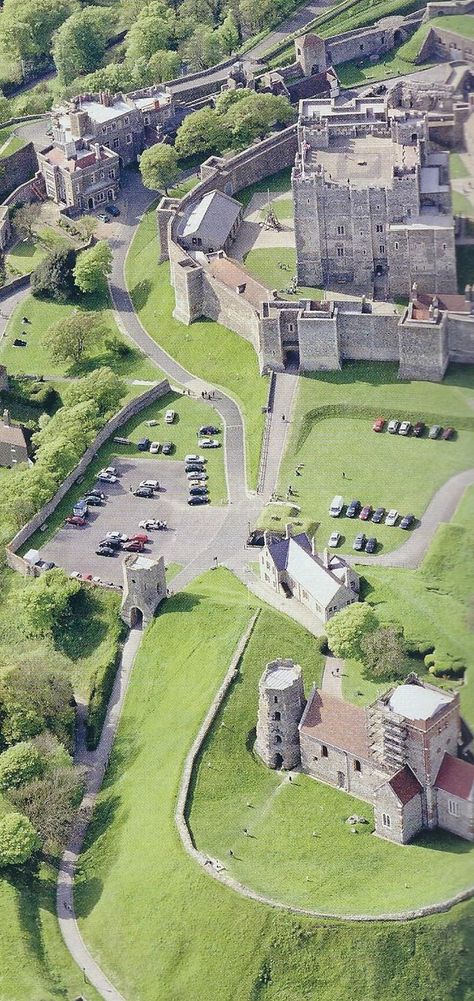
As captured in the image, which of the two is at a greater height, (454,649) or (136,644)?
(454,649)

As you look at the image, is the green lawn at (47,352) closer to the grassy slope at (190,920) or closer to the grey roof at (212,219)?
the grey roof at (212,219)

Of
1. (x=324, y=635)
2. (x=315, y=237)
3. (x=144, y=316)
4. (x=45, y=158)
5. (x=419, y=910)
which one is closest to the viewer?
(x=419, y=910)

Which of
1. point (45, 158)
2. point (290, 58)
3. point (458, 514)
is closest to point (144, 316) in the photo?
point (45, 158)

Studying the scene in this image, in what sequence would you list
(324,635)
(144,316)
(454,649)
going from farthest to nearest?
(144,316)
(324,635)
(454,649)

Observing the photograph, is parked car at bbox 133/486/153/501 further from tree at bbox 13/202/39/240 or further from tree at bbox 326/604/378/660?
tree at bbox 13/202/39/240

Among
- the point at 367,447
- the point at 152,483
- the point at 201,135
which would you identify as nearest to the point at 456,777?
the point at 367,447

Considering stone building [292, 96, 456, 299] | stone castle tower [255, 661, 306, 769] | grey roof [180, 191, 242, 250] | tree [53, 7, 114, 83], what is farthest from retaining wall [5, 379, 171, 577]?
tree [53, 7, 114, 83]

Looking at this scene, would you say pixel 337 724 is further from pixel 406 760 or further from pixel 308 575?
pixel 308 575

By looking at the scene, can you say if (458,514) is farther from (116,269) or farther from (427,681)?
(116,269)
